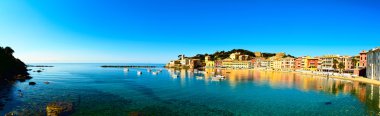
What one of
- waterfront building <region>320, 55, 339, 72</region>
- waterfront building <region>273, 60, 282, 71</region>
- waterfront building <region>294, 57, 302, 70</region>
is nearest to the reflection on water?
waterfront building <region>320, 55, 339, 72</region>

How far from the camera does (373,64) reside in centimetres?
6594

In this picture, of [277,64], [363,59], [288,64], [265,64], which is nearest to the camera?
[363,59]

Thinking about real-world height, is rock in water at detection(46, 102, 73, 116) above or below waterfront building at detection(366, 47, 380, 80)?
below

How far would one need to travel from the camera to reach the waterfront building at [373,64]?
63094 millimetres

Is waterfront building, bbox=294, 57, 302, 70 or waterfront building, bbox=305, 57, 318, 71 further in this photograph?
waterfront building, bbox=294, 57, 302, 70

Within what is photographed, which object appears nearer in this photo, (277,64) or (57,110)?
(57,110)

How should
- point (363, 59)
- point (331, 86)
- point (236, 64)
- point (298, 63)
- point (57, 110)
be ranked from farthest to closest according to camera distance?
point (236, 64), point (298, 63), point (363, 59), point (331, 86), point (57, 110)

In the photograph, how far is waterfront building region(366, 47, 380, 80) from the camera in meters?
63.1

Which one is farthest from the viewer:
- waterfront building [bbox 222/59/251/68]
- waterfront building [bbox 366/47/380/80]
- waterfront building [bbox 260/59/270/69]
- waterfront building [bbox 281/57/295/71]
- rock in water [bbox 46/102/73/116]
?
waterfront building [bbox 222/59/251/68]

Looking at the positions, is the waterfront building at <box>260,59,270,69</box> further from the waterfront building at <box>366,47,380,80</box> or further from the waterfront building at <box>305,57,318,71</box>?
the waterfront building at <box>366,47,380,80</box>

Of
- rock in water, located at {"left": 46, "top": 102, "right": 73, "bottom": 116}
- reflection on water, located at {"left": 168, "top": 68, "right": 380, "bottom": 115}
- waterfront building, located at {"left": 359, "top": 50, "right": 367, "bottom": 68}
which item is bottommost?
reflection on water, located at {"left": 168, "top": 68, "right": 380, "bottom": 115}

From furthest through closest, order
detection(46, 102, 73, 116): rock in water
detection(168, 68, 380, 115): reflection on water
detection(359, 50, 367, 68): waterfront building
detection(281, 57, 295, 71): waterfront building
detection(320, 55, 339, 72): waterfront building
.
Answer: detection(281, 57, 295, 71): waterfront building, detection(320, 55, 339, 72): waterfront building, detection(359, 50, 367, 68): waterfront building, detection(168, 68, 380, 115): reflection on water, detection(46, 102, 73, 116): rock in water

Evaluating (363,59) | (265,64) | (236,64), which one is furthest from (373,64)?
(236,64)

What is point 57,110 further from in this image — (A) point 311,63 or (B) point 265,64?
(B) point 265,64
